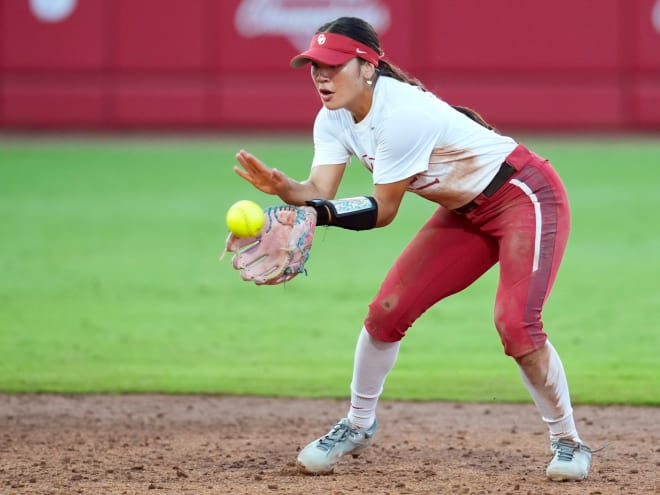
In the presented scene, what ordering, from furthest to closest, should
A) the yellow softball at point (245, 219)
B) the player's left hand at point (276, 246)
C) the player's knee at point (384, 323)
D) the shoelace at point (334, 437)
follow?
the shoelace at point (334, 437)
the player's knee at point (384, 323)
the player's left hand at point (276, 246)
the yellow softball at point (245, 219)

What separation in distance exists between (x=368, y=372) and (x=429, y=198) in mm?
797

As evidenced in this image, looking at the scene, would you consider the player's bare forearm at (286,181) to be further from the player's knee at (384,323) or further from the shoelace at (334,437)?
the shoelace at (334,437)

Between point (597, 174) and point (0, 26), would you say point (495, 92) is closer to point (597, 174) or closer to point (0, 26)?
point (597, 174)

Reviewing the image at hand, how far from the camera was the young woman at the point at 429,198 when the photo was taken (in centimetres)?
448

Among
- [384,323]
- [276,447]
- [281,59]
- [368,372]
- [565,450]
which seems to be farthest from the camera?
[281,59]

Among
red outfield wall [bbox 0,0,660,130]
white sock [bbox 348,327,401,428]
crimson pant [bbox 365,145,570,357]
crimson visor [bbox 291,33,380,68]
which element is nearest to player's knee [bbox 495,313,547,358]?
crimson pant [bbox 365,145,570,357]

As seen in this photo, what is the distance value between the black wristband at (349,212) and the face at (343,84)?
0.38m

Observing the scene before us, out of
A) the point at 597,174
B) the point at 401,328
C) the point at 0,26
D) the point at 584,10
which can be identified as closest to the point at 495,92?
the point at 584,10

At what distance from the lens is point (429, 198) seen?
15.6ft

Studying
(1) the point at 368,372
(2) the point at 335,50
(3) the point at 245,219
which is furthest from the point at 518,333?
(2) the point at 335,50

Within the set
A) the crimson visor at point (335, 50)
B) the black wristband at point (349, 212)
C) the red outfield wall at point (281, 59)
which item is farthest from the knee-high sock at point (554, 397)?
the red outfield wall at point (281, 59)

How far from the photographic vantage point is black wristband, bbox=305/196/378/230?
4.41 meters

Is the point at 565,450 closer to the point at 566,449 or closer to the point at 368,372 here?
the point at 566,449

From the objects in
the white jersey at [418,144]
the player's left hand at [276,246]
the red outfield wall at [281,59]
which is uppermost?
the red outfield wall at [281,59]
